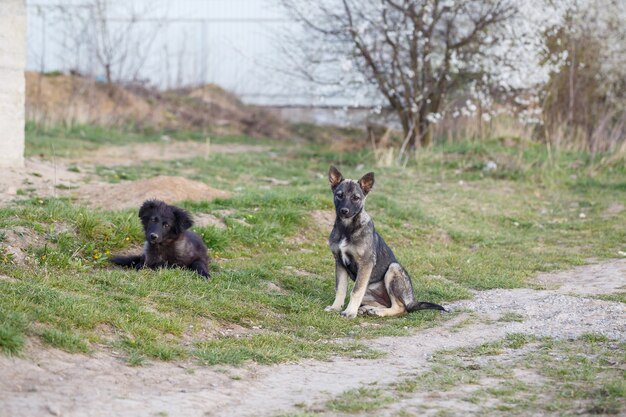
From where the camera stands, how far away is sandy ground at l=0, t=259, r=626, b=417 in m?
5.21

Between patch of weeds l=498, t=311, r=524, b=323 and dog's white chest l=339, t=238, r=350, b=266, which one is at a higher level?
dog's white chest l=339, t=238, r=350, b=266

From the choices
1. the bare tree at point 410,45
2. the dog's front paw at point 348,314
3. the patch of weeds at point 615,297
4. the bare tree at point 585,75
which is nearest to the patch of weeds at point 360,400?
the dog's front paw at point 348,314

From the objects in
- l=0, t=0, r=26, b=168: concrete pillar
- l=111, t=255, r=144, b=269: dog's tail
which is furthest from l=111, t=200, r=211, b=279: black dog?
l=0, t=0, r=26, b=168: concrete pillar

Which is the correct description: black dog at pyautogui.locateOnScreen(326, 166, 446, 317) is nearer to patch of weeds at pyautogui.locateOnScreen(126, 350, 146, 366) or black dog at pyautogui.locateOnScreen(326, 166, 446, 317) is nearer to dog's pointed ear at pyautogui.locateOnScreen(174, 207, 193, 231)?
dog's pointed ear at pyautogui.locateOnScreen(174, 207, 193, 231)

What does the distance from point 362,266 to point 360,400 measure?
119 inches

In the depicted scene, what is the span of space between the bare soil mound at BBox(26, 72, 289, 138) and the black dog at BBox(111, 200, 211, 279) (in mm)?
15128

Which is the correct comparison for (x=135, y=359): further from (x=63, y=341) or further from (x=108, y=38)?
(x=108, y=38)

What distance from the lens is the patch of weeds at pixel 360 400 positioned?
5.45 meters

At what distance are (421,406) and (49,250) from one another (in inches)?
188

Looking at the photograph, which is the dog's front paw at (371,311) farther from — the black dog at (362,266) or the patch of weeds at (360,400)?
the patch of weeds at (360,400)

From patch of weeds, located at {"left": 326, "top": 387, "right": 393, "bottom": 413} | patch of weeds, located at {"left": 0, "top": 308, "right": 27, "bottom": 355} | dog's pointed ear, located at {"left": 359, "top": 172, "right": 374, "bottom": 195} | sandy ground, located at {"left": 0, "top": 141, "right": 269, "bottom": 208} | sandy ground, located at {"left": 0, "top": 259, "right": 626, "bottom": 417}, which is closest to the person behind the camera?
sandy ground, located at {"left": 0, "top": 259, "right": 626, "bottom": 417}

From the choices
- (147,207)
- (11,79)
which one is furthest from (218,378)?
(11,79)

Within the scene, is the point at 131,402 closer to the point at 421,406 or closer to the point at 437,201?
the point at 421,406

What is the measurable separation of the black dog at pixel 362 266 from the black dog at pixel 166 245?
4.66 feet
